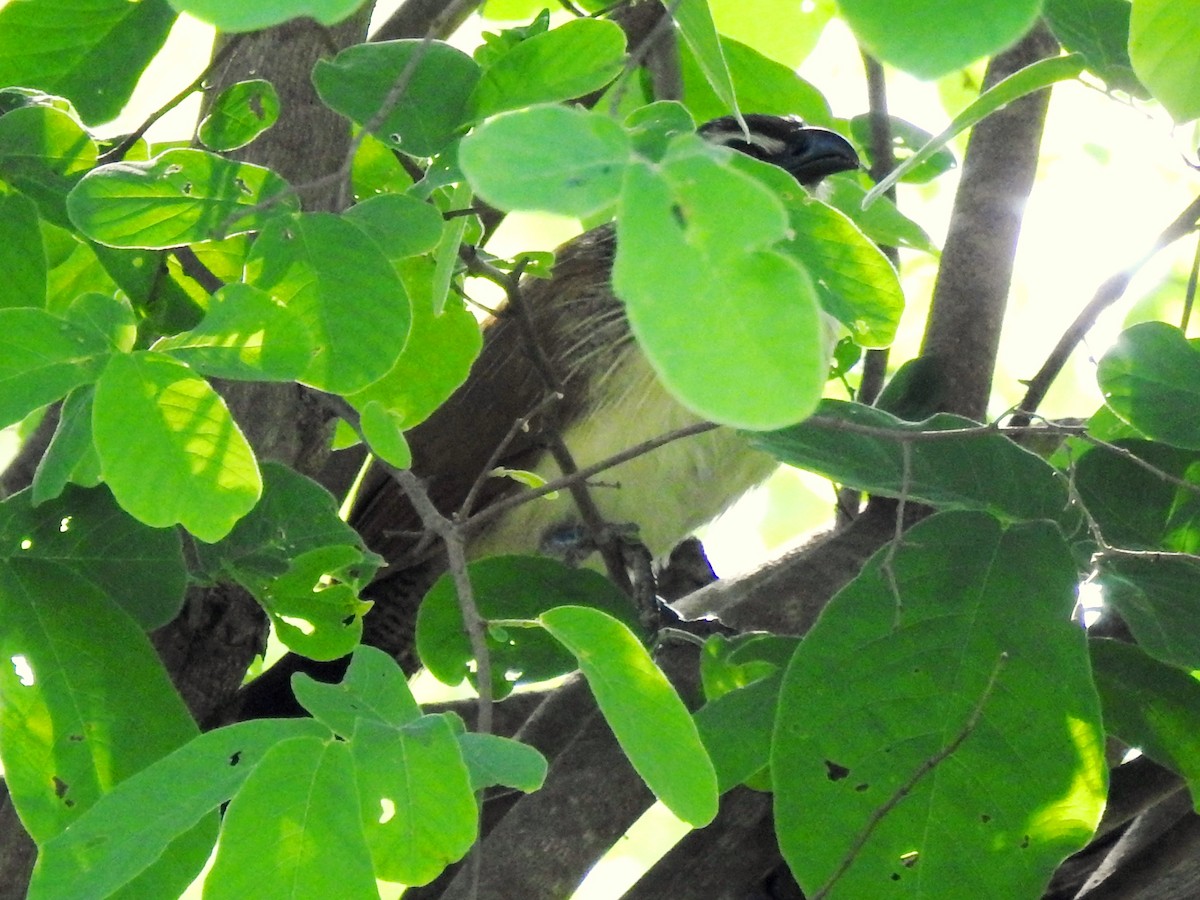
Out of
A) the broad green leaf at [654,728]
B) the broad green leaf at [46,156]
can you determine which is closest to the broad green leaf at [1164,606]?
the broad green leaf at [654,728]

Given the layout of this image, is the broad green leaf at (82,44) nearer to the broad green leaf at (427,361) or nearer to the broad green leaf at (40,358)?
the broad green leaf at (427,361)

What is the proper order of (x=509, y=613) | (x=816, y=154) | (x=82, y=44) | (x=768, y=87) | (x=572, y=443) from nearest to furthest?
(x=82, y=44), (x=509, y=613), (x=768, y=87), (x=572, y=443), (x=816, y=154)

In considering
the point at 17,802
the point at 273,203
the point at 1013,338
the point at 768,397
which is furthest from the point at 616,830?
the point at 1013,338

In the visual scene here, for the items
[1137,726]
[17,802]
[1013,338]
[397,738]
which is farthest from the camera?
[1013,338]

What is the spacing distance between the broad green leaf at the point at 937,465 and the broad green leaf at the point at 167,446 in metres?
0.51

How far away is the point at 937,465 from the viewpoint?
136 centimetres

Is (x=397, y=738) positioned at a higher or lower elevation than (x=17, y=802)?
higher

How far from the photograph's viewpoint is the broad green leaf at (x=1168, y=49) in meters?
0.83

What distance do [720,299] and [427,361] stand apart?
94 centimetres

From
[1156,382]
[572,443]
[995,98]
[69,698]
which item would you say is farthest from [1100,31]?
[572,443]

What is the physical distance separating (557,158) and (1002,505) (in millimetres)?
862

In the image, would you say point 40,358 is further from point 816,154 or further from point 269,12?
point 816,154

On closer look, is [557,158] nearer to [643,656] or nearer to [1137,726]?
[643,656]

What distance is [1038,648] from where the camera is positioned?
1271 millimetres
